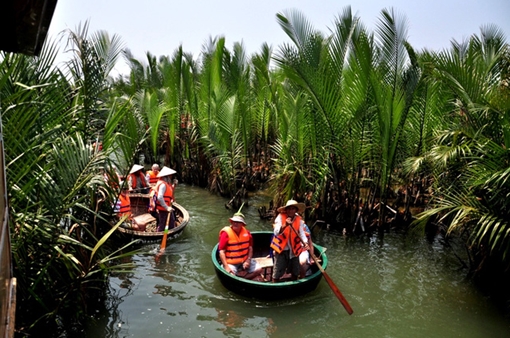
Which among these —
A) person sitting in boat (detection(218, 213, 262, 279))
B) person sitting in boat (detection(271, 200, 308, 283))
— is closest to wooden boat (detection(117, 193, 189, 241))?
person sitting in boat (detection(218, 213, 262, 279))

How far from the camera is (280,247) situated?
755 centimetres

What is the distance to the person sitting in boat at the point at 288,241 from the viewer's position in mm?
7559

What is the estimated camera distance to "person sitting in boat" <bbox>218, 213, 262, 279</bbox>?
25.6 ft

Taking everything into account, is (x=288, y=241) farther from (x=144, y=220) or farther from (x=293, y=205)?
(x=144, y=220)

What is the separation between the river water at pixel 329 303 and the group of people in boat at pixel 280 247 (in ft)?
1.65

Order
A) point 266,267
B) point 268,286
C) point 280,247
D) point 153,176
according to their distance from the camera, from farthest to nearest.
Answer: point 153,176
point 266,267
point 280,247
point 268,286

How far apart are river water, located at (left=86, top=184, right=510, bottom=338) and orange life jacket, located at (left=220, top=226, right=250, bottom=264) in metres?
0.66

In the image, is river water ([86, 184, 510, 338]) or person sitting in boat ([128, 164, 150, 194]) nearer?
river water ([86, 184, 510, 338])

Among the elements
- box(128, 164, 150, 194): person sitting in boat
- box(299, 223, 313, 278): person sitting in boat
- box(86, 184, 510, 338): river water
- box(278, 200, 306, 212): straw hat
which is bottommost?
box(86, 184, 510, 338): river water

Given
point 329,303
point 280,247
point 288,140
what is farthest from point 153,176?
point 329,303

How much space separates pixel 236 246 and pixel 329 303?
1.91m

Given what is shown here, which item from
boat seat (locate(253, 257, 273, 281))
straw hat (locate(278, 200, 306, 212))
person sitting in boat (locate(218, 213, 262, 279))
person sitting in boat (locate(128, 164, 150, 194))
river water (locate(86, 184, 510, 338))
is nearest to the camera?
river water (locate(86, 184, 510, 338))

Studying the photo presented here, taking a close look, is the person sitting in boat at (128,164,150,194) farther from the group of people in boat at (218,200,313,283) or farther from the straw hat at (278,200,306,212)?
the straw hat at (278,200,306,212)

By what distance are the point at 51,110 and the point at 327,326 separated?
5.12 meters
